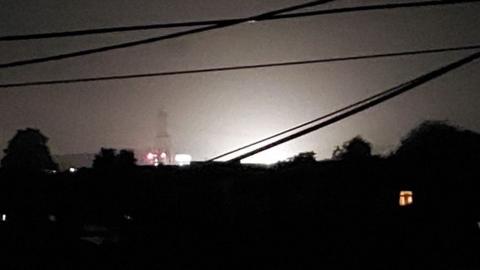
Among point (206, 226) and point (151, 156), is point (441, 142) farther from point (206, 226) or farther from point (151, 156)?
point (151, 156)

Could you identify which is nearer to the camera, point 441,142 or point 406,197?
point 406,197

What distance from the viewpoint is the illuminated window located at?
15333mm

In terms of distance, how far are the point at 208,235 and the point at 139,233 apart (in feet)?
3.23

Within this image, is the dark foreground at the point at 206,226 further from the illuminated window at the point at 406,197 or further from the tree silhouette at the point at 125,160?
the illuminated window at the point at 406,197

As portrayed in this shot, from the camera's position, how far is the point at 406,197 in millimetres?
15883

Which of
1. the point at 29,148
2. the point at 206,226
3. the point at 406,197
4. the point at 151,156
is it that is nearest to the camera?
the point at 206,226

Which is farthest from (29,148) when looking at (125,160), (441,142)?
(125,160)

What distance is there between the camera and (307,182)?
545 inches

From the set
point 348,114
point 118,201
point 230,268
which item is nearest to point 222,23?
point 348,114

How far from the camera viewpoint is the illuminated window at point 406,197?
1533 cm

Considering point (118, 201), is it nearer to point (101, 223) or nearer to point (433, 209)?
point (101, 223)

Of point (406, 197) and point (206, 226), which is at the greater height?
point (406, 197)

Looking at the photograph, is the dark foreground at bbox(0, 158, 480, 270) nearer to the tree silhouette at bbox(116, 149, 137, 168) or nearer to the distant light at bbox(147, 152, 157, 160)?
the tree silhouette at bbox(116, 149, 137, 168)

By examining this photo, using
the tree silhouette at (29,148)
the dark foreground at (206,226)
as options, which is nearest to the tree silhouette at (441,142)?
the dark foreground at (206,226)
